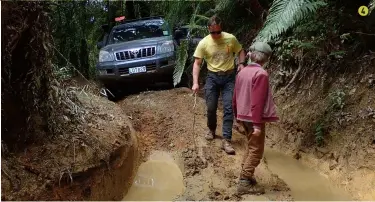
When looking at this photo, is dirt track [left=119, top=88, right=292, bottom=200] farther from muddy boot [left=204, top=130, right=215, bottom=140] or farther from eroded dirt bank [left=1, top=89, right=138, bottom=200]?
eroded dirt bank [left=1, top=89, right=138, bottom=200]

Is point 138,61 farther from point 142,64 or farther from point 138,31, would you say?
point 138,31

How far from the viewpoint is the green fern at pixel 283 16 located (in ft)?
16.1

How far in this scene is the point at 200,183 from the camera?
192 inches

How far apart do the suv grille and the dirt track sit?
78 cm

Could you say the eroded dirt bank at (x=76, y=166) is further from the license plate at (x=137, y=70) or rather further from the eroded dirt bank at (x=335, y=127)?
the license plate at (x=137, y=70)

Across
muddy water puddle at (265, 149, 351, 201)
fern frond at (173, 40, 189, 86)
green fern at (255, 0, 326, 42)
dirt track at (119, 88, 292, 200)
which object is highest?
green fern at (255, 0, 326, 42)

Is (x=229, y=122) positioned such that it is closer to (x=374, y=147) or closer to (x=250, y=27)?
(x=374, y=147)

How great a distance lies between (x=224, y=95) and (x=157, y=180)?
1397 millimetres

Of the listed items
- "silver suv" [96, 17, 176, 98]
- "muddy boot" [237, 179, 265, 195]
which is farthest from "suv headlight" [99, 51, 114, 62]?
"muddy boot" [237, 179, 265, 195]

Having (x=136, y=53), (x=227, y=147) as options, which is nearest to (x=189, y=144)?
(x=227, y=147)

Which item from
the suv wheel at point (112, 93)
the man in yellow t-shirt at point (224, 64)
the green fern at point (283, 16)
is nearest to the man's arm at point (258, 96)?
the green fern at point (283, 16)

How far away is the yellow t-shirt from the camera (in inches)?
219

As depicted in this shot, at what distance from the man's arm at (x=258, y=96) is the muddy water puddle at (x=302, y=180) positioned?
111 centimetres

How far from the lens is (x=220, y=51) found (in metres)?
5.57
